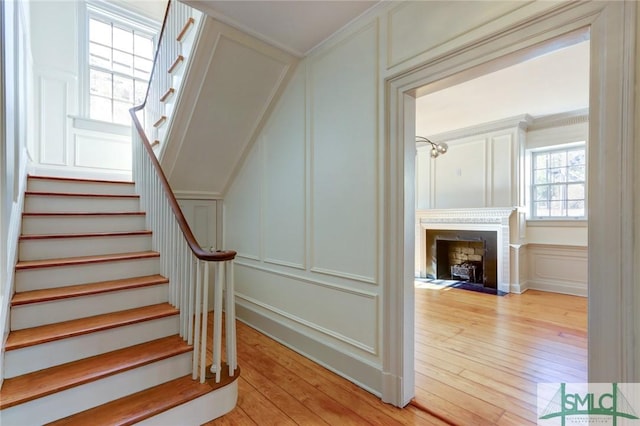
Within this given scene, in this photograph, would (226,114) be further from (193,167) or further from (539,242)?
(539,242)

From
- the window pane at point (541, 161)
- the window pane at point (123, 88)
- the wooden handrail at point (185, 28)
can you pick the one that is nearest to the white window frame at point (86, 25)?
the window pane at point (123, 88)

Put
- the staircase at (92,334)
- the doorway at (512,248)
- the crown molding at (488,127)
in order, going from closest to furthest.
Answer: the staircase at (92,334) < the doorway at (512,248) < the crown molding at (488,127)

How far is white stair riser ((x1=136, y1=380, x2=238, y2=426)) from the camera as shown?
1649mm

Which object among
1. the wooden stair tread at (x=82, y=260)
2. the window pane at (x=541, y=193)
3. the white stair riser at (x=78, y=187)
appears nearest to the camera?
the wooden stair tread at (x=82, y=260)

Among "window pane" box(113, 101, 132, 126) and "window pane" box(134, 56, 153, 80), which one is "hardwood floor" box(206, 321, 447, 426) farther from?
"window pane" box(134, 56, 153, 80)

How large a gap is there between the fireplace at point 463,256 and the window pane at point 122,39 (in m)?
6.05

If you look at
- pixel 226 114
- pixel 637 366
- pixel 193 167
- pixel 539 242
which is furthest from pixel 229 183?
pixel 539 242

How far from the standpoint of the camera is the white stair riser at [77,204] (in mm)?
2502

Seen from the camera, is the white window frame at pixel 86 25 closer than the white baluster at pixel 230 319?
No

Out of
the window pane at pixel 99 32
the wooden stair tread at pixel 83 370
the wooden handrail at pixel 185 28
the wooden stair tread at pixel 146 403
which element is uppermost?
the window pane at pixel 99 32

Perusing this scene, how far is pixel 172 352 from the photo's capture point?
191cm

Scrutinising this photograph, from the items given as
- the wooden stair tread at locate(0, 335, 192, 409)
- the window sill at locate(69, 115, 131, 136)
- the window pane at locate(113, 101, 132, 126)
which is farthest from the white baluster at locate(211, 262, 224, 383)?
the window pane at locate(113, 101, 132, 126)

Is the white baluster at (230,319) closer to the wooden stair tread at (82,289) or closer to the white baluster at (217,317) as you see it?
the white baluster at (217,317)

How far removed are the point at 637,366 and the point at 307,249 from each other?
2.07m
